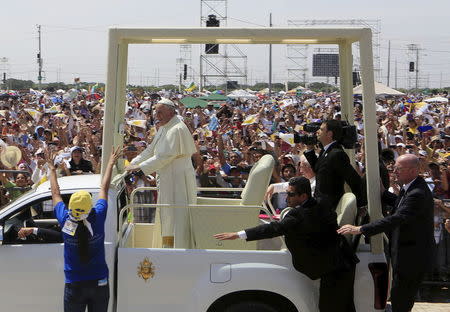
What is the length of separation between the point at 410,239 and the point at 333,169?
872 millimetres

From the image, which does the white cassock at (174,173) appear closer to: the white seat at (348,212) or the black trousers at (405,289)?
the white seat at (348,212)

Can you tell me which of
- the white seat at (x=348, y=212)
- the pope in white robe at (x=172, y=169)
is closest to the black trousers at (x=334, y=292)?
the white seat at (x=348, y=212)

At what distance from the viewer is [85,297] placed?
5.59 m

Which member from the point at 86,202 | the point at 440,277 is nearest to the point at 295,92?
the point at 440,277

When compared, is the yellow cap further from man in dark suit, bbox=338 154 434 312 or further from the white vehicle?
man in dark suit, bbox=338 154 434 312

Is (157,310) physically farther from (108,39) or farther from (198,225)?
(108,39)

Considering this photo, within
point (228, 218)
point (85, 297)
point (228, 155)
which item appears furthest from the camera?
point (228, 155)

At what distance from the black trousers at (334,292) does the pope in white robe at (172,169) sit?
1.35m

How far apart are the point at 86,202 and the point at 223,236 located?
1.15 m

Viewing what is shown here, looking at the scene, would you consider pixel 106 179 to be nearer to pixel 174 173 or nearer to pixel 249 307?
pixel 174 173

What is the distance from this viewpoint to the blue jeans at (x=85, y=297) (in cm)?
557

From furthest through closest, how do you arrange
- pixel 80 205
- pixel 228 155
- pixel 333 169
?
1. pixel 228 155
2. pixel 333 169
3. pixel 80 205

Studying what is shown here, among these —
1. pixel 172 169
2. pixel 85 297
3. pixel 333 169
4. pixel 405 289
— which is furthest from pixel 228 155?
pixel 85 297

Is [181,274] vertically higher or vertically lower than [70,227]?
lower
